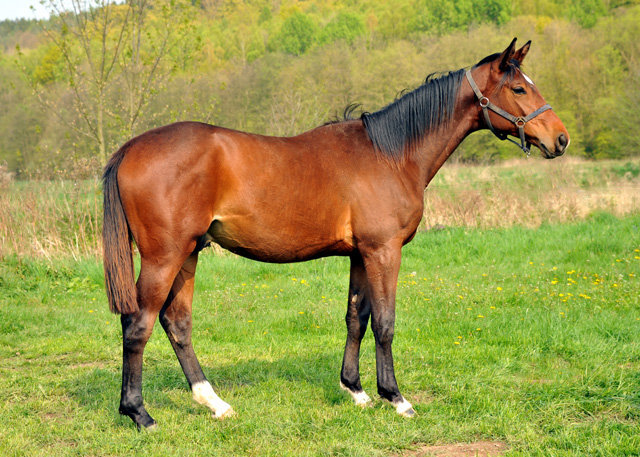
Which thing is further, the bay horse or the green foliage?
the green foliage

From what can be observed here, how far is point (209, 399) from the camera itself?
12.7ft

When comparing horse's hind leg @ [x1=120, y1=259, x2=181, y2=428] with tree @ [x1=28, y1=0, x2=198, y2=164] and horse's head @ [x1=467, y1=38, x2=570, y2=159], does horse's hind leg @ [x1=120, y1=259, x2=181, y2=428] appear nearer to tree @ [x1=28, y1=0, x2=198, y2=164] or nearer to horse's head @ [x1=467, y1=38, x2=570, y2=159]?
horse's head @ [x1=467, y1=38, x2=570, y2=159]

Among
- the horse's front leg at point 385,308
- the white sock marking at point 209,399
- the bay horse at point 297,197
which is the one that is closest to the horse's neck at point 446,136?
the bay horse at point 297,197

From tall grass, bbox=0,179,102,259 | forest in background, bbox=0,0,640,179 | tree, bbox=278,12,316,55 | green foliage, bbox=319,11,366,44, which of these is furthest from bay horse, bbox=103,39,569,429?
green foliage, bbox=319,11,366,44

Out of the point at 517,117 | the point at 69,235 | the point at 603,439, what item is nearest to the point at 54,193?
the point at 69,235

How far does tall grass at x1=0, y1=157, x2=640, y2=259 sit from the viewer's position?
9.03 metres

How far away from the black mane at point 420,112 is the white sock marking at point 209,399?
224 cm

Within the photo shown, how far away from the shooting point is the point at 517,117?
399cm

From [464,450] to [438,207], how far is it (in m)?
8.82

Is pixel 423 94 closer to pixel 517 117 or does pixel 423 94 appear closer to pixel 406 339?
pixel 517 117

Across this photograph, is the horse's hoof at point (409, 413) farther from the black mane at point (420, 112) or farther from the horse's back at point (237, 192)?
the black mane at point (420, 112)

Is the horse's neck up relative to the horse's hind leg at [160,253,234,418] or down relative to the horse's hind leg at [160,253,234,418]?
up

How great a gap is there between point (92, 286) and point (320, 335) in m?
3.86

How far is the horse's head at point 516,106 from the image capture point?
396 cm
